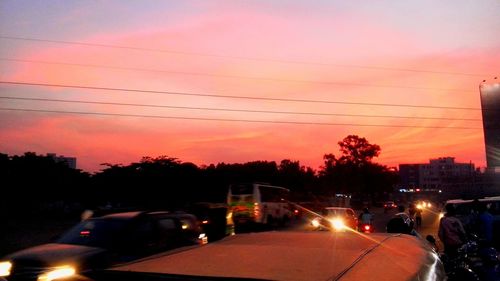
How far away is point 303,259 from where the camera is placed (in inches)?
120

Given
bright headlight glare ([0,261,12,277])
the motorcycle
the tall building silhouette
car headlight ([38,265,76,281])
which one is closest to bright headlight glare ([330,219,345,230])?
the motorcycle

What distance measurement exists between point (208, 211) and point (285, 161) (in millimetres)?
70540

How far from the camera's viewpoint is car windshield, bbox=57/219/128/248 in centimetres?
973

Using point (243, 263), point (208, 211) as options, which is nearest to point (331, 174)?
point (208, 211)

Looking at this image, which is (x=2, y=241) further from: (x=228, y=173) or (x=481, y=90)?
(x=228, y=173)

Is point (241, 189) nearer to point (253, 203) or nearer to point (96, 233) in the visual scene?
point (253, 203)

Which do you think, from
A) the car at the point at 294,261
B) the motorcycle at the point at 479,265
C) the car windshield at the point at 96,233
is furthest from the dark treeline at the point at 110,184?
the car at the point at 294,261

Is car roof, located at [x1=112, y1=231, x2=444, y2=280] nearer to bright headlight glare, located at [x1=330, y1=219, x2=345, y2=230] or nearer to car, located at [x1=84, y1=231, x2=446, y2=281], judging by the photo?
car, located at [x1=84, y1=231, x2=446, y2=281]

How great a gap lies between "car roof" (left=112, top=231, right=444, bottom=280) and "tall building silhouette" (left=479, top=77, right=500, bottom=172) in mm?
40375

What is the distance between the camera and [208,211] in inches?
1033

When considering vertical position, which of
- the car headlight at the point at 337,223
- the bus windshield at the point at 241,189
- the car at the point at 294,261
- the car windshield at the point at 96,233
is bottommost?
the car headlight at the point at 337,223

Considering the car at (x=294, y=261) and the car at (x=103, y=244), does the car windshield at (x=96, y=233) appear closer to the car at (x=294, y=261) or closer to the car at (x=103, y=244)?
the car at (x=103, y=244)

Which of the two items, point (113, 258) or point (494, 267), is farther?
point (113, 258)

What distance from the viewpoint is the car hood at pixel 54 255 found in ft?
28.5
